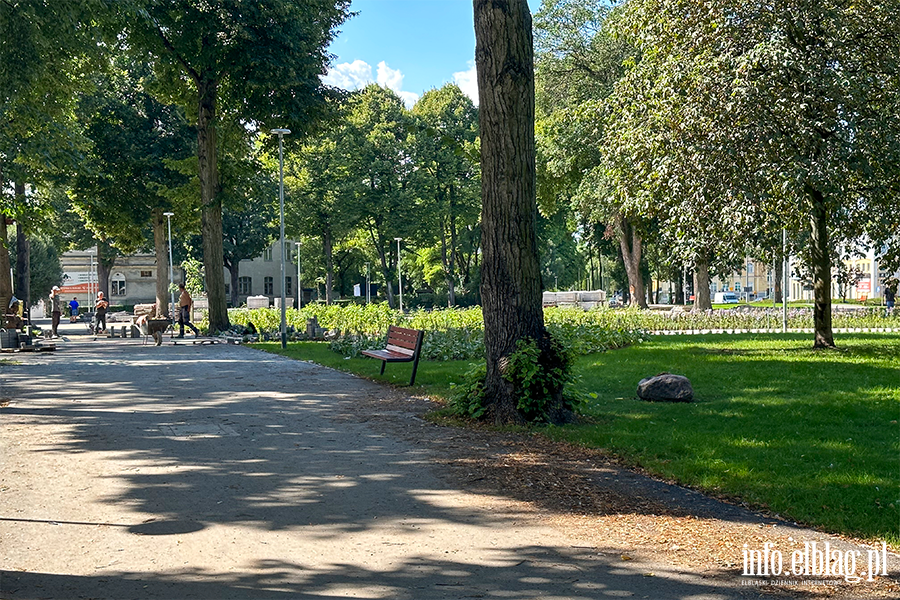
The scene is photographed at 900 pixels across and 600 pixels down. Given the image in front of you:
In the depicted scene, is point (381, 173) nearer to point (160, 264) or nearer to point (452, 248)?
point (452, 248)

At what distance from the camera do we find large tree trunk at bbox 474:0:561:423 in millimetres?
9953

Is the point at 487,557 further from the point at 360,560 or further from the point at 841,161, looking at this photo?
the point at 841,161

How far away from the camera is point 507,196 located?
10.0 metres

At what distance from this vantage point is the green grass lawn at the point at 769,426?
20.8 ft

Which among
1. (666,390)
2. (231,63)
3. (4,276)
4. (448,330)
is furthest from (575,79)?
(666,390)

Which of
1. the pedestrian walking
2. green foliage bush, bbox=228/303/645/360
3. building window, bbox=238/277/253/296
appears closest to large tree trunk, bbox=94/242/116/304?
building window, bbox=238/277/253/296

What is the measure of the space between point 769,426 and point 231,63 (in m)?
22.7

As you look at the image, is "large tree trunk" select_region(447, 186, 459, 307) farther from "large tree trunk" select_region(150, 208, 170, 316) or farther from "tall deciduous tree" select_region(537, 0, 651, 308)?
"large tree trunk" select_region(150, 208, 170, 316)

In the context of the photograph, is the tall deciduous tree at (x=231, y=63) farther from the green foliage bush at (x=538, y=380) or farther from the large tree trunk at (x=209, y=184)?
the green foliage bush at (x=538, y=380)

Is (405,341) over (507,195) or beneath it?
beneath

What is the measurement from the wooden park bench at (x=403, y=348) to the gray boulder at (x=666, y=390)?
3713 millimetres

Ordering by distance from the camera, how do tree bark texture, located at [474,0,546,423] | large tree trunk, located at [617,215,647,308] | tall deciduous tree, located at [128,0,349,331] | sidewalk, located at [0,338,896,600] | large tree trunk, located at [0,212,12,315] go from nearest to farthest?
sidewalk, located at [0,338,896,600] < tree bark texture, located at [474,0,546,423] < tall deciduous tree, located at [128,0,349,331] < large tree trunk, located at [0,212,12,315] < large tree trunk, located at [617,215,647,308]

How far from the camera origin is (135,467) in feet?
25.2

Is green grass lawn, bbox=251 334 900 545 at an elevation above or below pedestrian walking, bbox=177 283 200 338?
below
